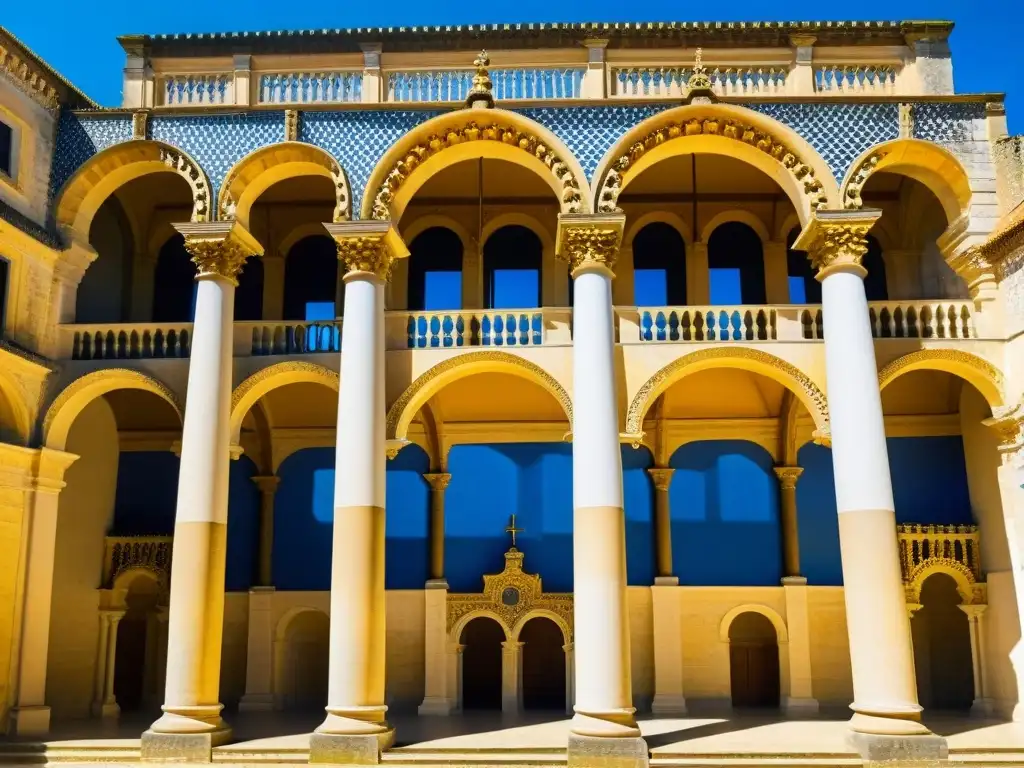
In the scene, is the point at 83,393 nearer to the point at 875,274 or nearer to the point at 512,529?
the point at 512,529

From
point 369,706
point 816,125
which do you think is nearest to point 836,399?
point 816,125

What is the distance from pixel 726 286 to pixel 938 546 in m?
6.31

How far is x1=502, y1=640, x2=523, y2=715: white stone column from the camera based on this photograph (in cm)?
1881

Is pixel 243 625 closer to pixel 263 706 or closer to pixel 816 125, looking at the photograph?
pixel 263 706

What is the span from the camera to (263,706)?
1895cm

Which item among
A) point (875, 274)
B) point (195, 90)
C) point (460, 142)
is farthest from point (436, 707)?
→ point (195, 90)

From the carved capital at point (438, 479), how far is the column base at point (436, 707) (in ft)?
13.2

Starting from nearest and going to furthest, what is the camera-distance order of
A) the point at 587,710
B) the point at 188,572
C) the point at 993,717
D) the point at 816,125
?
the point at 587,710 → the point at 188,572 → the point at 816,125 → the point at 993,717

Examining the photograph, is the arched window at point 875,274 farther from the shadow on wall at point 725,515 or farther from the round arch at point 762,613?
the round arch at point 762,613

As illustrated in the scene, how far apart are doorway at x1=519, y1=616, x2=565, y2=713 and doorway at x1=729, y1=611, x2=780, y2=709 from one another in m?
3.41

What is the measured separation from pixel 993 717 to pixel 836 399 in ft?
22.9

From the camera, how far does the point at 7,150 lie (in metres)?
15.9

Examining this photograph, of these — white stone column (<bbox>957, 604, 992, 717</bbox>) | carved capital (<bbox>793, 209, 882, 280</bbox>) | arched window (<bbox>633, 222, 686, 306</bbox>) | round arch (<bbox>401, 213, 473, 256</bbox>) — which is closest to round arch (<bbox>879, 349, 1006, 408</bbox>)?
carved capital (<bbox>793, 209, 882, 280</bbox>)

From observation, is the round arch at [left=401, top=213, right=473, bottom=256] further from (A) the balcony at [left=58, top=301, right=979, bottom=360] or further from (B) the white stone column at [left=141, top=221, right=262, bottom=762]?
(B) the white stone column at [left=141, top=221, right=262, bottom=762]
